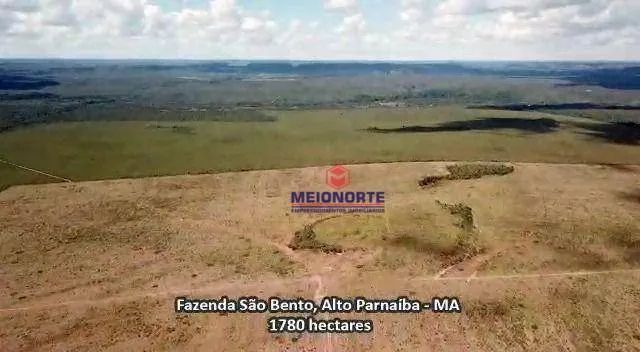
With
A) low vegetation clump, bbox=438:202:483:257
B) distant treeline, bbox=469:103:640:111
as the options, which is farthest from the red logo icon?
distant treeline, bbox=469:103:640:111

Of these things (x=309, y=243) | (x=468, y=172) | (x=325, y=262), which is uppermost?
(x=468, y=172)

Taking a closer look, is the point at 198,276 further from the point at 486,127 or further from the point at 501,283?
the point at 486,127

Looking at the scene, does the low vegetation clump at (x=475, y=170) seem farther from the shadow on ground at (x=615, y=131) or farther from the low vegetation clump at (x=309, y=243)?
the shadow on ground at (x=615, y=131)

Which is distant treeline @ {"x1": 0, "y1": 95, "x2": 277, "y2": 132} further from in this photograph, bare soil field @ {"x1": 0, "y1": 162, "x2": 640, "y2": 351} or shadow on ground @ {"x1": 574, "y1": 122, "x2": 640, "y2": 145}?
shadow on ground @ {"x1": 574, "y1": 122, "x2": 640, "y2": 145}

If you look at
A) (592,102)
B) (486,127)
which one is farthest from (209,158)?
(592,102)

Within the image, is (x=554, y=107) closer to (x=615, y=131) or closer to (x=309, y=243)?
(x=615, y=131)

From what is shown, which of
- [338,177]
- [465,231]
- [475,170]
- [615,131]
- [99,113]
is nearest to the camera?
[465,231]

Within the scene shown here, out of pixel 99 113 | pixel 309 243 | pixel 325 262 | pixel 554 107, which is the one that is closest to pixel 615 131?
pixel 554 107

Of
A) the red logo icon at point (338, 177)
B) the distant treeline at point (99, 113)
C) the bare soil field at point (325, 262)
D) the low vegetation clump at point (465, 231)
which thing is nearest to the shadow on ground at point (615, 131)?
the bare soil field at point (325, 262)
